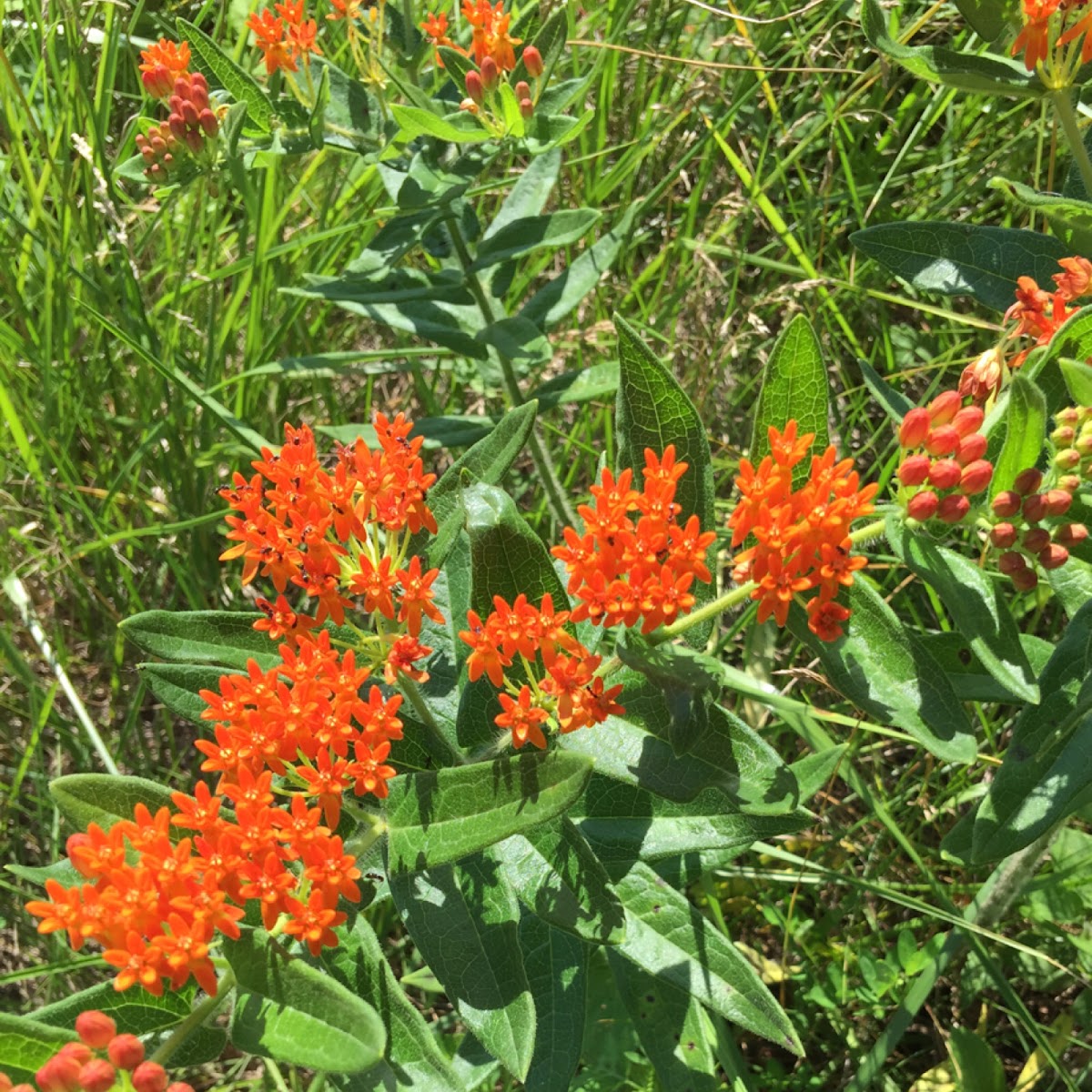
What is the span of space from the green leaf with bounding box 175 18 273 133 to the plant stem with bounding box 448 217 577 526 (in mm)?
627

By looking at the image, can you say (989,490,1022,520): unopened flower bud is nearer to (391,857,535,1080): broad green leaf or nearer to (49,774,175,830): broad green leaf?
(391,857,535,1080): broad green leaf

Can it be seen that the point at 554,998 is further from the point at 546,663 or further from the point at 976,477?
the point at 976,477

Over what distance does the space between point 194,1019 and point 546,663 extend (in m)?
0.86

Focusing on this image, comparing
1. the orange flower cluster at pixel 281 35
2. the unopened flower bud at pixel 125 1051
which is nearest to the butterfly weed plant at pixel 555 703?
the unopened flower bud at pixel 125 1051

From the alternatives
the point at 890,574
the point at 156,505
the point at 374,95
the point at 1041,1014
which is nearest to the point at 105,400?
the point at 156,505

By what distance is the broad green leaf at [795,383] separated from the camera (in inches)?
89.6

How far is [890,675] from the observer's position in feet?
7.22

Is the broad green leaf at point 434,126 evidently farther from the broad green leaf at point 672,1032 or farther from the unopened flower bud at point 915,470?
the broad green leaf at point 672,1032

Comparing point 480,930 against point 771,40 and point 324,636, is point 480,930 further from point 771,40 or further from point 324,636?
point 771,40

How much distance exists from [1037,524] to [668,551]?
0.69 metres

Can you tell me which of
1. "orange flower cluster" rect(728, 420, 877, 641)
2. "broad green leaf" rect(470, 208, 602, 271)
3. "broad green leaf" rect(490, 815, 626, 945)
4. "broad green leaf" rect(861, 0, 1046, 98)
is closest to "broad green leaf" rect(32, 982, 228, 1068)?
"broad green leaf" rect(490, 815, 626, 945)

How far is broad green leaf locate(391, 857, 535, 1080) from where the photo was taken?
219cm

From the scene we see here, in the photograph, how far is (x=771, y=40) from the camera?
4.29 meters

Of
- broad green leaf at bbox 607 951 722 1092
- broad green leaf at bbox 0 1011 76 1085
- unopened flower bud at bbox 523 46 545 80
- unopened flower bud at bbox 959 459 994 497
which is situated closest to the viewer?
broad green leaf at bbox 0 1011 76 1085
